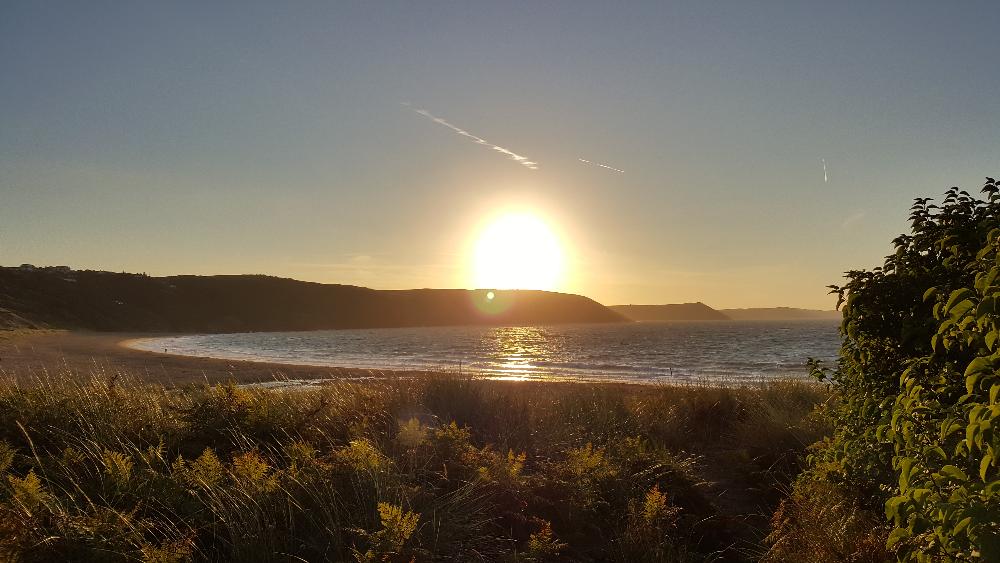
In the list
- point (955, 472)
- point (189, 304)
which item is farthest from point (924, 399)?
point (189, 304)

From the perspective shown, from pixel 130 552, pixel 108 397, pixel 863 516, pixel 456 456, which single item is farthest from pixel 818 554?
pixel 108 397

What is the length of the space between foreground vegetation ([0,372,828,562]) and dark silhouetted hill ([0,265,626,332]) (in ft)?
274

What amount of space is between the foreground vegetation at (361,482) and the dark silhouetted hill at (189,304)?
8357cm

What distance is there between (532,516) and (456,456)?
1247mm

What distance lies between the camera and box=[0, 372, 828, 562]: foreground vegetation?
484 cm

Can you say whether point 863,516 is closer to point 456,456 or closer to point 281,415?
point 456,456

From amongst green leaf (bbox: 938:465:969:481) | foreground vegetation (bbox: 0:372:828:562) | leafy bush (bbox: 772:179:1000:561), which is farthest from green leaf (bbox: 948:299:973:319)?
foreground vegetation (bbox: 0:372:828:562)

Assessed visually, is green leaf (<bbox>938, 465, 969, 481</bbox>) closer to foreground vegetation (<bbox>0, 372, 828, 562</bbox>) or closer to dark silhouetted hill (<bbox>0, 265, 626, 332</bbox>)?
foreground vegetation (<bbox>0, 372, 828, 562</bbox>)

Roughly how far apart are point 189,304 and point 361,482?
159 metres

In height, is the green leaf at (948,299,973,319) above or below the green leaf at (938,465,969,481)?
above

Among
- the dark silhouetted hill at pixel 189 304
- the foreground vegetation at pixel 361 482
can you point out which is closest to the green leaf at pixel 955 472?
the foreground vegetation at pixel 361 482

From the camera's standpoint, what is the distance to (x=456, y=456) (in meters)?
7.01

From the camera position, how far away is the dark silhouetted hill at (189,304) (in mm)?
102250

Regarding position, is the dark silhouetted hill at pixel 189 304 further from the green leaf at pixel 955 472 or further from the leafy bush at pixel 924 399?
the green leaf at pixel 955 472
